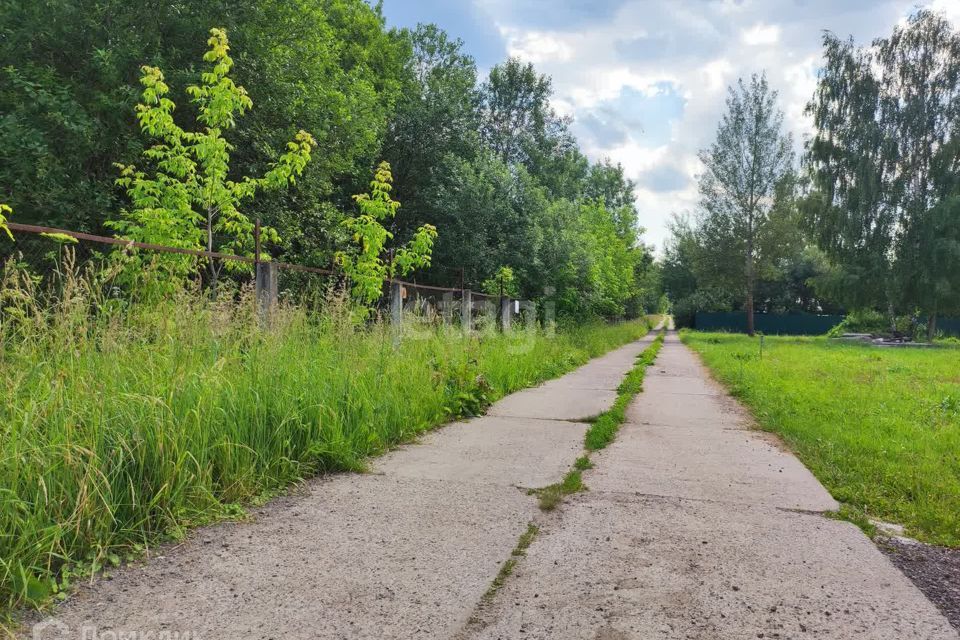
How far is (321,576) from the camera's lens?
237cm

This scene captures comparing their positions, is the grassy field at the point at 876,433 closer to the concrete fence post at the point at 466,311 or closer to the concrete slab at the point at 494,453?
the concrete slab at the point at 494,453

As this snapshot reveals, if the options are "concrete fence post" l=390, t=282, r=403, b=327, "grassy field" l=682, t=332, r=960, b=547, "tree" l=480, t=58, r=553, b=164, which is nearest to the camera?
"grassy field" l=682, t=332, r=960, b=547


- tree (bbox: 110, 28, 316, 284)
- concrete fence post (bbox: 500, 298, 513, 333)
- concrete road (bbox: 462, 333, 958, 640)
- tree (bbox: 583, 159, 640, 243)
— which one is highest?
tree (bbox: 583, 159, 640, 243)

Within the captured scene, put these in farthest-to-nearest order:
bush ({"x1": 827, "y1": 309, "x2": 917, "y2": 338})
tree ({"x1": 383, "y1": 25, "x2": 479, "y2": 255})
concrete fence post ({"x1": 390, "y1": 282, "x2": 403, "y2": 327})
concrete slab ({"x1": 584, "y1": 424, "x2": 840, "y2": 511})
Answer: bush ({"x1": 827, "y1": 309, "x2": 917, "y2": 338}) < tree ({"x1": 383, "y1": 25, "x2": 479, "y2": 255}) < concrete fence post ({"x1": 390, "y1": 282, "x2": 403, "y2": 327}) < concrete slab ({"x1": 584, "y1": 424, "x2": 840, "y2": 511})

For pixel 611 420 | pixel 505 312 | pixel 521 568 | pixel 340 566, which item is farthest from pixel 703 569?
pixel 505 312

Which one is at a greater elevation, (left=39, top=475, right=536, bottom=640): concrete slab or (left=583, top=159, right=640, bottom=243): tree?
(left=583, top=159, right=640, bottom=243): tree

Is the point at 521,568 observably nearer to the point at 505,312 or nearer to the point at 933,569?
the point at 933,569

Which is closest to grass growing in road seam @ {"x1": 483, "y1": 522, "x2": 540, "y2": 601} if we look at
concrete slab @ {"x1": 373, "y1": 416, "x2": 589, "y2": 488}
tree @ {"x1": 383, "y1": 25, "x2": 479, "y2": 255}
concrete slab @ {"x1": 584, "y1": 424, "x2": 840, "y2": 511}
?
concrete slab @ {"x1": 373, "y1": 416, "x2": 589, "y2": 488}

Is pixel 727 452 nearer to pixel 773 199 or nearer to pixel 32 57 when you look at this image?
pixel 32 57

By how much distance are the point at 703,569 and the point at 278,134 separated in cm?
1345

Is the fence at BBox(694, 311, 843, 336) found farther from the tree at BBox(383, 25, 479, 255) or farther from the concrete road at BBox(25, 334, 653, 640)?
the concrete road at BBox(25, 334, 653, 640)

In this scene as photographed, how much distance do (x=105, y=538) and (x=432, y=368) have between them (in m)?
4.20

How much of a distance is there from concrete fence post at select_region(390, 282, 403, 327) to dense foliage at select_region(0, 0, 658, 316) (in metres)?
2.31

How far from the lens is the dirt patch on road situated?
2.30 metres
